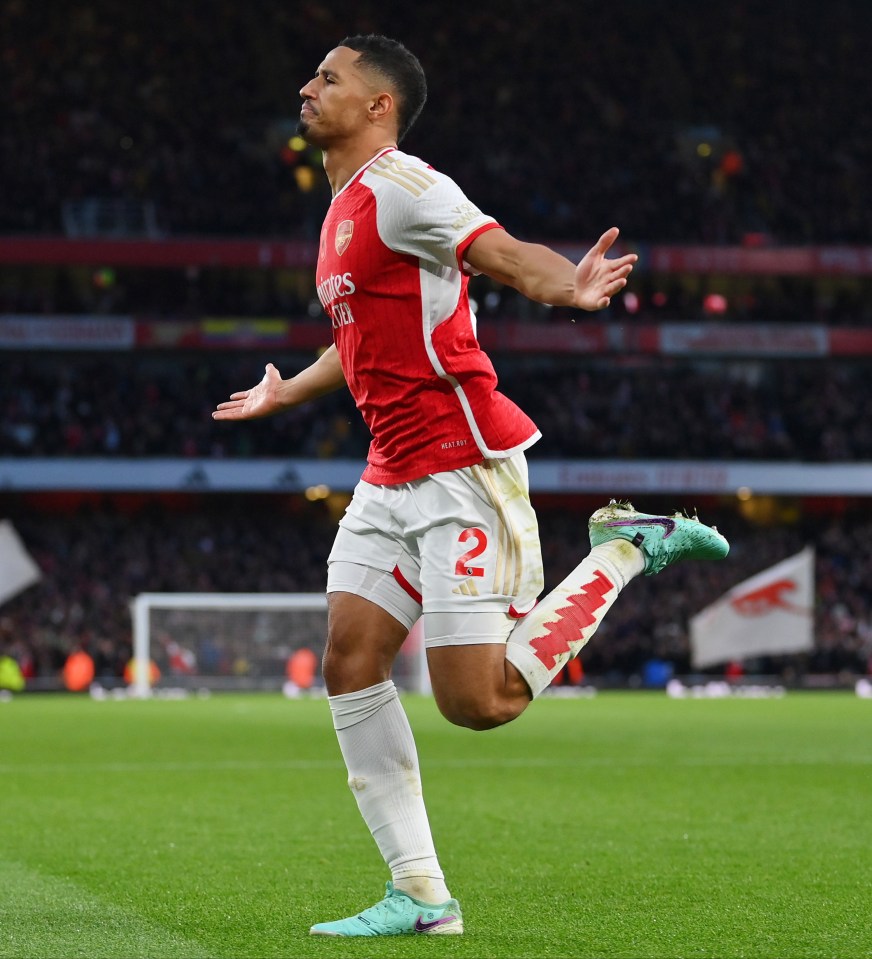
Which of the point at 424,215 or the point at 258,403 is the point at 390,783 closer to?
the point at 258,403

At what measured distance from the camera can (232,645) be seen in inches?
1026

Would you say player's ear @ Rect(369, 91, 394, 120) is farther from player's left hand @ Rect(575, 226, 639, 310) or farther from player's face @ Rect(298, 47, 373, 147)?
player's left hand @ Rect(575, 226, 639, 310)

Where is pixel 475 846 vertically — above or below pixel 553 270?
below

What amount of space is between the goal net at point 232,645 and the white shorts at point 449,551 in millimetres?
20992

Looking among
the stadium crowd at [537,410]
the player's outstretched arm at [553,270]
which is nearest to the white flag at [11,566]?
the stadium crowd at [537,410]

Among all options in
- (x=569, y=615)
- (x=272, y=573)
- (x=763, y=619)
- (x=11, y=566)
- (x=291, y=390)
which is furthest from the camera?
(x=272, y=573)

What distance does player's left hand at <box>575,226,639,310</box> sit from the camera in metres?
3.66

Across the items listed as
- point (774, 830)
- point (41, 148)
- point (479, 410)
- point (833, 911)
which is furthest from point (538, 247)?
point (41, 148)

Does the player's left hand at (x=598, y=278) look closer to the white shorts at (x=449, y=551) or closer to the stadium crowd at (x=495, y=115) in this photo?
the white shorts at (x=449, y=551)

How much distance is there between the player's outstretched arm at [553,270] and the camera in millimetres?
3686

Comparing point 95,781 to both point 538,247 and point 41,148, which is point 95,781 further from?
point 41,148

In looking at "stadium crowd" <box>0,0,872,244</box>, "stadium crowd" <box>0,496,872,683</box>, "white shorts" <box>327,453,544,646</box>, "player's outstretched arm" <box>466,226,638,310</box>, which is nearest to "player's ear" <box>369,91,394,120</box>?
"player's outstretched arm" <box>466,226,638,310</box>

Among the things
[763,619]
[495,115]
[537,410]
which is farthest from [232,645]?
[495,115]

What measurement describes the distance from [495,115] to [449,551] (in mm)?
35388
